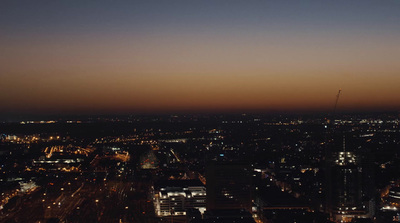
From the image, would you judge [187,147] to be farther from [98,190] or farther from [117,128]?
[117,128]

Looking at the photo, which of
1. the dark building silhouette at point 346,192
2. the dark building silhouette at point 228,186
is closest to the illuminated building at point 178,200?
the dark building silhouette at point 228,186

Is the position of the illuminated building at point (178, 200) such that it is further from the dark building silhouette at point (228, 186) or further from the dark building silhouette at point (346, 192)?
the dark building silhouette at point (346, 192)

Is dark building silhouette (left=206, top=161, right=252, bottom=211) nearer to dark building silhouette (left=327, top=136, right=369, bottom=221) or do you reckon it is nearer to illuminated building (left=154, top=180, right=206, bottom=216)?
illuminated building (left=154, top=180, right=206, bottom=216)

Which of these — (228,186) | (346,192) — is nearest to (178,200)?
(228,186)

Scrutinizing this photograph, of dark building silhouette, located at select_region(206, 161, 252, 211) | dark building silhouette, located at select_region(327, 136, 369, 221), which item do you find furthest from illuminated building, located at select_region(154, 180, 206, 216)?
dark building silhouette, located at select_region(327, 136, 369, 221)

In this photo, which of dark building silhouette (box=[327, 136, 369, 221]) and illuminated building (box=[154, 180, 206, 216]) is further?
illuminated building (box=[154, 180, 206, 216])

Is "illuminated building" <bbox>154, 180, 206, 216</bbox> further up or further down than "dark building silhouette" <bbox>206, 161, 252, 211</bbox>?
further down

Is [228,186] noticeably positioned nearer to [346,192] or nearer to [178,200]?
[178,200]

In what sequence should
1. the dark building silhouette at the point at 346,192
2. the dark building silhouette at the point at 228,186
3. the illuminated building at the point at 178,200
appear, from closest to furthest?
the dark building silhouette at the point at 346,192
the dark building silhouette at the point at 228,186
the illuminated building at the point at 178,200
